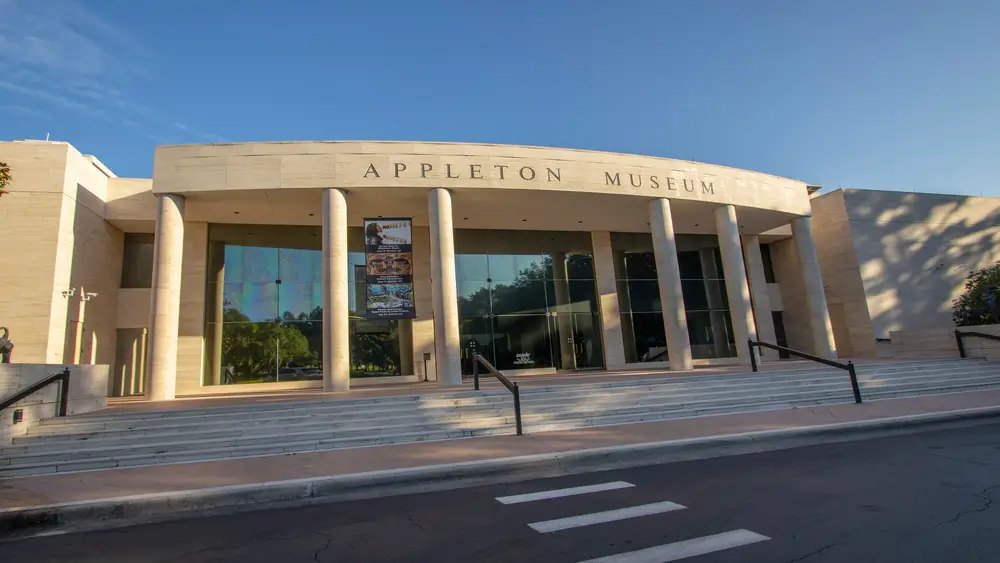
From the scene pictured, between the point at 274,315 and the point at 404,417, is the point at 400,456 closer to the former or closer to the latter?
the point at 404,417

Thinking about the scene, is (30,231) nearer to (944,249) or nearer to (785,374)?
(785,374)

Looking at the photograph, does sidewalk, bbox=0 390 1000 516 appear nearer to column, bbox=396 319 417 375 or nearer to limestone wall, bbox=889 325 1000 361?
limestone wall, bbox=889 325 1000 361

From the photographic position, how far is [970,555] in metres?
3.49

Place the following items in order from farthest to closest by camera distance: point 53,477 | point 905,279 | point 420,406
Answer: point 905,279
point 420,406
point 53,477

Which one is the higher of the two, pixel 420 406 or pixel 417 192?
pixel 417 192

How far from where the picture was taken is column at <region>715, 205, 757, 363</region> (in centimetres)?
1909

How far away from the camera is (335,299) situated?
15250 mm

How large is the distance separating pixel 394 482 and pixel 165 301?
12.2 m

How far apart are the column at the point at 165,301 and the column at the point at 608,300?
15948mm

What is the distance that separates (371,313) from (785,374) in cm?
1225

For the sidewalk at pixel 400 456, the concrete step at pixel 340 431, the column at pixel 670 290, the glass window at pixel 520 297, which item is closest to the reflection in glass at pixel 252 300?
the glass window at pixel 520 297

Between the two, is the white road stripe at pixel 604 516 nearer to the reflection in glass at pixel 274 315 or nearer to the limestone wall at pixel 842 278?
the reflection in glass at pixel 274 315

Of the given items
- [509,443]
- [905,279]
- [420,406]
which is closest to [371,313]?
[420,406]

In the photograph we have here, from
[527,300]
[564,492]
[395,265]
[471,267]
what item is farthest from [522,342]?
[564,492]
